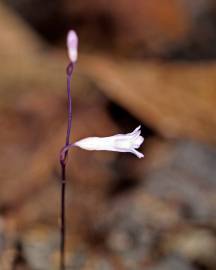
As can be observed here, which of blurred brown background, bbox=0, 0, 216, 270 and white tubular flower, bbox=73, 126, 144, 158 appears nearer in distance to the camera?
white tubular flower, bbox=73, 126, 144, 158

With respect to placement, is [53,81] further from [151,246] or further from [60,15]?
[151,246]

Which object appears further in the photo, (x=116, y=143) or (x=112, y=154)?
(x=112, y=154)

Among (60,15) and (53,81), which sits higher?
(60,15)

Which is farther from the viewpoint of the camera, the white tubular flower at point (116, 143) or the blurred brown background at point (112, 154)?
the blurred brown background at point (112, 154)

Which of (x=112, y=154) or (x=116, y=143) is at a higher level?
(x=112, y=154)

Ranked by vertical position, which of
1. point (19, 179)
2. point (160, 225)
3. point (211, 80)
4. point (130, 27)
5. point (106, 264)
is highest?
point (130, 27)

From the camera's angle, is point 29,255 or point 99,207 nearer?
point 29,255

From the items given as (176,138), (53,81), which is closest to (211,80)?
(176,138)

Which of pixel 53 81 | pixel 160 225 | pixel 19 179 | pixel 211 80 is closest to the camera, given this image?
pixel 160 225
